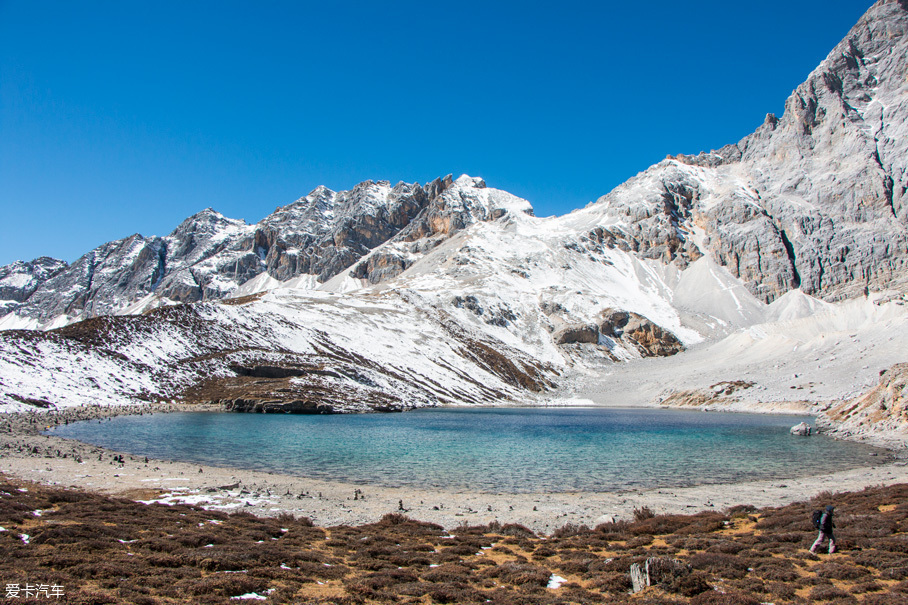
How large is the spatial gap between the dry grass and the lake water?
12.0m

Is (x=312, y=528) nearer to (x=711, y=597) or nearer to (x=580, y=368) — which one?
(x=711, y=597)

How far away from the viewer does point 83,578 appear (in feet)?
39.7

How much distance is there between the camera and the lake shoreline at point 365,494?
79.6 ft

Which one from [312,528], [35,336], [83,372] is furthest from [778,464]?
[35,336]

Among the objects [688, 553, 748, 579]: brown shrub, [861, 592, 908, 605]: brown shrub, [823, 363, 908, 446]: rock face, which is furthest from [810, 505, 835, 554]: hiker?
[823, 363, 908, 446]: rock face

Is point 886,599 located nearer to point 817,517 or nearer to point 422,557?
point 817,517

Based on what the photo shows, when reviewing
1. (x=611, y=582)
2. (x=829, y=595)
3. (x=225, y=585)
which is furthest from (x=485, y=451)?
(x=225, y=585)

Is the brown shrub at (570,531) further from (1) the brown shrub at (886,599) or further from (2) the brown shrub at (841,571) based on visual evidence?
(1) the brown shrub at (886,599)

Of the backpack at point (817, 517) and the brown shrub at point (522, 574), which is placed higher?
the backpack at point (817, 517)

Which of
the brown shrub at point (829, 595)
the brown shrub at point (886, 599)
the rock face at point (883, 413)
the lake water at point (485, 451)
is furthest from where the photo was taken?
the rock face at point (883, 413)

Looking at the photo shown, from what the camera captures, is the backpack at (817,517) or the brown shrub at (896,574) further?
the backpack at (817,517)

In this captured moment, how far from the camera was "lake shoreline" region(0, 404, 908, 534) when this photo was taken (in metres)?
24.3

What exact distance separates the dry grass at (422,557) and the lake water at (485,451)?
39.4 ft

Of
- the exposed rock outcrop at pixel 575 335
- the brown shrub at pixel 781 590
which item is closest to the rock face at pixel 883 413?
the brown shrub at pixel 781 590
